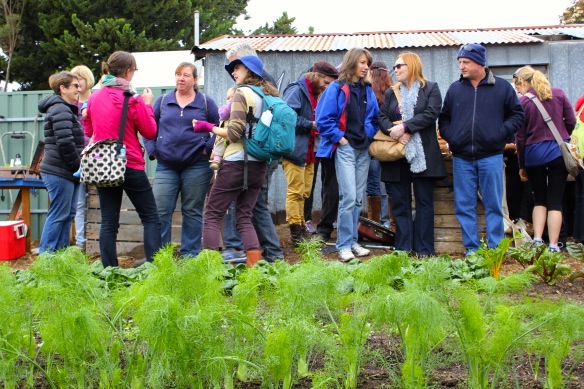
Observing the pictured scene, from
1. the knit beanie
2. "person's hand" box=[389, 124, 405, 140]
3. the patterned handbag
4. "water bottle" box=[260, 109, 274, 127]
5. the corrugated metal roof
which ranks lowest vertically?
the patterned handbag

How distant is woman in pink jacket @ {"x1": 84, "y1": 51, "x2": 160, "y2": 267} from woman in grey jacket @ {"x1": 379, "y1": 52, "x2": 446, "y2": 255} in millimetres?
2407

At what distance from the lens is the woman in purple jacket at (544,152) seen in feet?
24.4

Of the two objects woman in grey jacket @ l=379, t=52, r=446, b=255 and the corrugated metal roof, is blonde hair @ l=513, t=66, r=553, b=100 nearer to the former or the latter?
woman in grey jacket @ l=379, t=52, r=446, b=255

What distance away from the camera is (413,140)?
714 cm

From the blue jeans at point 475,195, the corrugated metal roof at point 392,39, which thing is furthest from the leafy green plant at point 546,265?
the corrugated metal roof at point 392,39

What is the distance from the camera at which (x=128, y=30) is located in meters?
23.0

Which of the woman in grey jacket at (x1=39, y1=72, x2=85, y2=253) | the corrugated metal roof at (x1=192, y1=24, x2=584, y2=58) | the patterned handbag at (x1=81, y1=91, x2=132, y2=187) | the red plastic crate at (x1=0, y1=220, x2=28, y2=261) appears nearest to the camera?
the patterned handbag at (x1=81, y1=91, x2=132, y2=187)

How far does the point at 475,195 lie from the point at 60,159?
3902 mm

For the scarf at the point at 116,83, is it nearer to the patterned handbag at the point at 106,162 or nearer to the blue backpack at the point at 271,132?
the patterned handbag at the point at 106,162

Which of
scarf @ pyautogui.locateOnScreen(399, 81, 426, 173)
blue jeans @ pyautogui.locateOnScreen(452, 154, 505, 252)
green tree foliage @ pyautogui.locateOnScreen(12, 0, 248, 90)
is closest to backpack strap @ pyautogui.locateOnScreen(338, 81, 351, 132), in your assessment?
scarf @ pyautogui.locateOnScreen(399, 81, 426, 173)

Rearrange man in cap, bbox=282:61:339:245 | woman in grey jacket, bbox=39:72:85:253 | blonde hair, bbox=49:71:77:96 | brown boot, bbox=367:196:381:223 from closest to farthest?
woman in grey jacket, bbox=39:72:85:253
blonde hair, bbox=49:71:77:96
man in cap, bbox=282:61:339:245
brown boot, bbox=367:196:381:223

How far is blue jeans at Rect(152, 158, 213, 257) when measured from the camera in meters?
6.80

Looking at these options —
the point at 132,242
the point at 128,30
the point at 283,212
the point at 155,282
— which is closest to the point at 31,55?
the point at 128,30

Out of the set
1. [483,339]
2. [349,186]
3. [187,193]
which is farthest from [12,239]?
[483,339]
